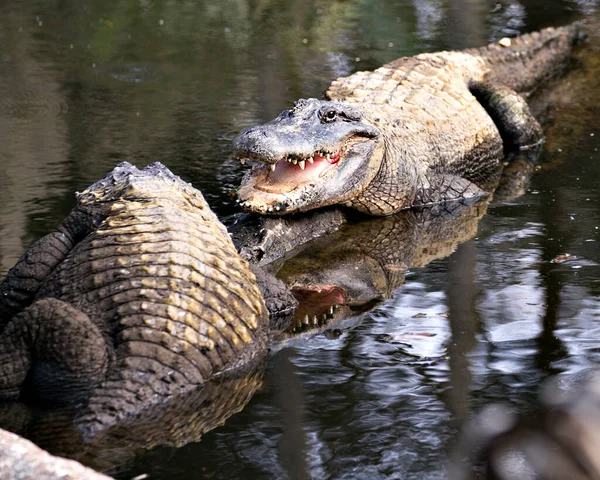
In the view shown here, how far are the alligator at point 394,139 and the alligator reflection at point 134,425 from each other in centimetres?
212

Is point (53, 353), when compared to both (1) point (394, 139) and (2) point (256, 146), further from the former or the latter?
(1) point (394, 139)

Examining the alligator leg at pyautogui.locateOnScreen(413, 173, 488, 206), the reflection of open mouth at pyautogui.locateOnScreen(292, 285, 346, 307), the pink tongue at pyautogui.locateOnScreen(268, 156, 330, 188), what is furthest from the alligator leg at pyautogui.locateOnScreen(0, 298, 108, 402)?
the alligator leg at pyautogui.locateOnScreen(413, 173, 488, 206)

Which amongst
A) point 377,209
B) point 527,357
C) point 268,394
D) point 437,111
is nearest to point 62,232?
point 268,394

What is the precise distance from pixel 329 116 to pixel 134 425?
10.5ft

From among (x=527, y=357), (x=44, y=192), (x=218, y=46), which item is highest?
(x=218, y=46)

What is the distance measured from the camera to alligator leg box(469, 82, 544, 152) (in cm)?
808

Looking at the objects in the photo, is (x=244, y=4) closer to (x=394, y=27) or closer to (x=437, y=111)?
(x=394, y=27)

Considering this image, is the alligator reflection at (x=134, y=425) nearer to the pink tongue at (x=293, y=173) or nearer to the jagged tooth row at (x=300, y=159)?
the jagged tooth row at (x=300, y=159)

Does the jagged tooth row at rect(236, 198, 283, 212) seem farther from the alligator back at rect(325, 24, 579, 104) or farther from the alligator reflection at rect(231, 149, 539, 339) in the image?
the alligator back at rect(325, 24, 579, 104)

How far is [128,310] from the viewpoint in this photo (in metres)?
3.71

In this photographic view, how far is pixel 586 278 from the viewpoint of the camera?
5117 millimetres

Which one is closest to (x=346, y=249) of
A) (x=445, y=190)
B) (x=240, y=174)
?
(x=445, y=190)

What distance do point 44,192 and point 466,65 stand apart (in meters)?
4.17

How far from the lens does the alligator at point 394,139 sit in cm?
587
